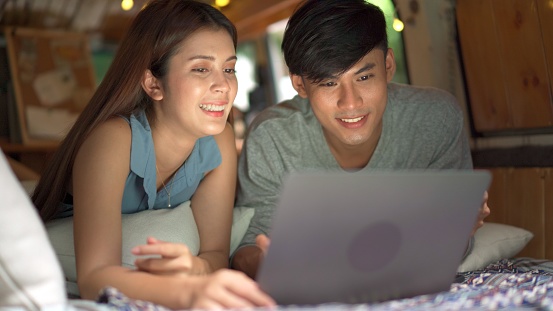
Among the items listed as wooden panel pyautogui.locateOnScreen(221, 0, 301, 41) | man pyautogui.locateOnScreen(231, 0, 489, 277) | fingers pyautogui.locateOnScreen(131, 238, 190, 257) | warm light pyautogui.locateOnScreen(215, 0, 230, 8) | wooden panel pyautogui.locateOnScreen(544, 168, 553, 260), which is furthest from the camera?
warm light pyautogui.locateOnScreen(215, 0, 230, 8)

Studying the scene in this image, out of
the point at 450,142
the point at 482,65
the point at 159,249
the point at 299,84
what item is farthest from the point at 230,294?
the point at 482,65

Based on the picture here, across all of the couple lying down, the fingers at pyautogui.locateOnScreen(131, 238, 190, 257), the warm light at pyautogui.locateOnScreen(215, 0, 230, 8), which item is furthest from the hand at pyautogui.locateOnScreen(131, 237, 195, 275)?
the warm light at pyautogui.locateOnScreen(215, 0, 230, 8)

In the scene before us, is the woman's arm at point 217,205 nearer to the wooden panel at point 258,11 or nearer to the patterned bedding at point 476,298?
the patterned bedding at point 476,298

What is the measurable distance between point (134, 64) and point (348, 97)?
62 cm

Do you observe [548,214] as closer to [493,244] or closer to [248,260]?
[493,244]

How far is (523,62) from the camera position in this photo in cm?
248

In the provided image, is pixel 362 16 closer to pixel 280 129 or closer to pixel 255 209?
pixel 280 129

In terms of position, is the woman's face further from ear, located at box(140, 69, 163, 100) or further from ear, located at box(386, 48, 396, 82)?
ear, located at box(386, 48, 396, 82)

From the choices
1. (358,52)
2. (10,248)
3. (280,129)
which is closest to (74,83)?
(280,129)

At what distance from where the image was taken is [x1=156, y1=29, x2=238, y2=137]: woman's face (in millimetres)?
1932

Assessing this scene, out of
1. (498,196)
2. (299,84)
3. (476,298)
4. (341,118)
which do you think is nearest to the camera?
(476,298)

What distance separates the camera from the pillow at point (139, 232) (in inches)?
73.7

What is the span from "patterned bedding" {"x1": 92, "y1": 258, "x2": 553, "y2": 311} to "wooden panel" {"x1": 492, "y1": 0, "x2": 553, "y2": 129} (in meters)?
0.93

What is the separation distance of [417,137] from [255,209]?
584 mm
